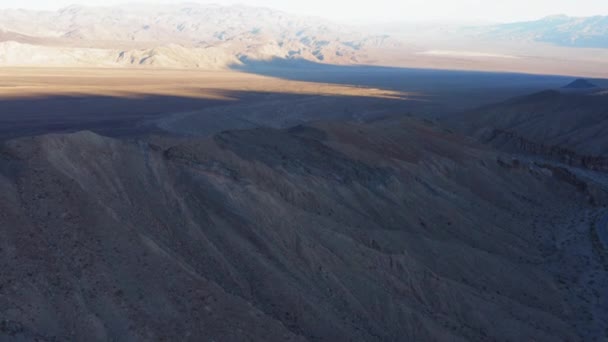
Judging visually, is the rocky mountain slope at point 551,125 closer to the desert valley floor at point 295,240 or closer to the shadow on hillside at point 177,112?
the desert valley floor at point 295,240

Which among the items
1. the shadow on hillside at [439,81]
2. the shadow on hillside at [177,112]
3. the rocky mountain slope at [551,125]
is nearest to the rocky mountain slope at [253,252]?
the rocky mountain slope at [551,125]

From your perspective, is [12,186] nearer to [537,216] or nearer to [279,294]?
[279,294]

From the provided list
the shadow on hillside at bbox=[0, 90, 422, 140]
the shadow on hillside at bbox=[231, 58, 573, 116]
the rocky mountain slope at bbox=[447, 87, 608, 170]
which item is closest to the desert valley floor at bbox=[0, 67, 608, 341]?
the rocky mountain slope at bbox=[447, 87, 608, 170]

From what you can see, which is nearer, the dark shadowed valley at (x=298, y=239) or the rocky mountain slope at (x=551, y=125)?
the dark shadowed valley at (x=298, y=239)

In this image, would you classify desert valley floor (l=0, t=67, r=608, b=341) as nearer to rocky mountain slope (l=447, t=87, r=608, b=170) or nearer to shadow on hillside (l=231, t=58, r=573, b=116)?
rocky mountain slope (l=447, t=87, r=608, b=170)

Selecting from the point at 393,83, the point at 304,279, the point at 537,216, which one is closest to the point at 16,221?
the point at 304,279
